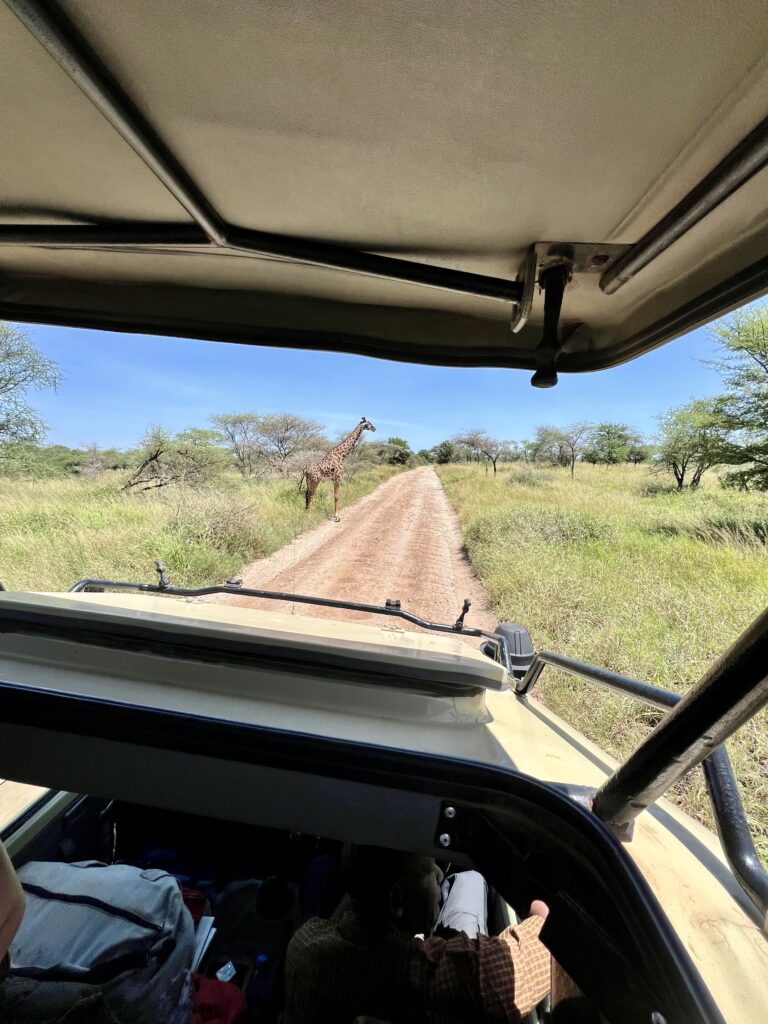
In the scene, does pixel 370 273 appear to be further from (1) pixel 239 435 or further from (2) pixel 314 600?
(1) pixel 239 435

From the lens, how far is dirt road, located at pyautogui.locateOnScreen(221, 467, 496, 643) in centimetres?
678

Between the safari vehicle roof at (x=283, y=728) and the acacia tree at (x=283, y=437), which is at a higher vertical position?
the acacia tree at (x=283, y=437)

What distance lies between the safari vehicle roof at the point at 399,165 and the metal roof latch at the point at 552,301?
0.02m

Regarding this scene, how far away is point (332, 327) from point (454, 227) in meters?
0.48

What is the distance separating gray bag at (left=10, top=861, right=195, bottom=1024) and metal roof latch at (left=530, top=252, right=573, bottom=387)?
5.41ft

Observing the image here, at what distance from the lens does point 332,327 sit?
1.37 metres

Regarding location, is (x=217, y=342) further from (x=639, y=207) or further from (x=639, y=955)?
(x=639, y=955)

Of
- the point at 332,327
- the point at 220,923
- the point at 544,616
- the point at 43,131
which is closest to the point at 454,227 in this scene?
the point at 332,327

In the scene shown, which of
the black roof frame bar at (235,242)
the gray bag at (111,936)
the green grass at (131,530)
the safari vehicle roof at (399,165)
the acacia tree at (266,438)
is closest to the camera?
Answer: the safari vehicle roof at (399,165)

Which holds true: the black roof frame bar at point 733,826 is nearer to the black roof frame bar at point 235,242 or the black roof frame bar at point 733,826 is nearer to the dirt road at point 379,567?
the black roof frame bar at point 235,242

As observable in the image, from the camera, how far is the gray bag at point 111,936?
3.71 feet

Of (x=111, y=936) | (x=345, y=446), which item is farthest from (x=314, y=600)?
(x=345, y=446)

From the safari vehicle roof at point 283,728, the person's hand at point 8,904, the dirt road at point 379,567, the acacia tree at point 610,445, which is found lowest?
the dirt road at point 379,567

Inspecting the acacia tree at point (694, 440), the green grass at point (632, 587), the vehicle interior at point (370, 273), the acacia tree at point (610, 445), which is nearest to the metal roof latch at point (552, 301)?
the vehicle interior at point (370, 273)
